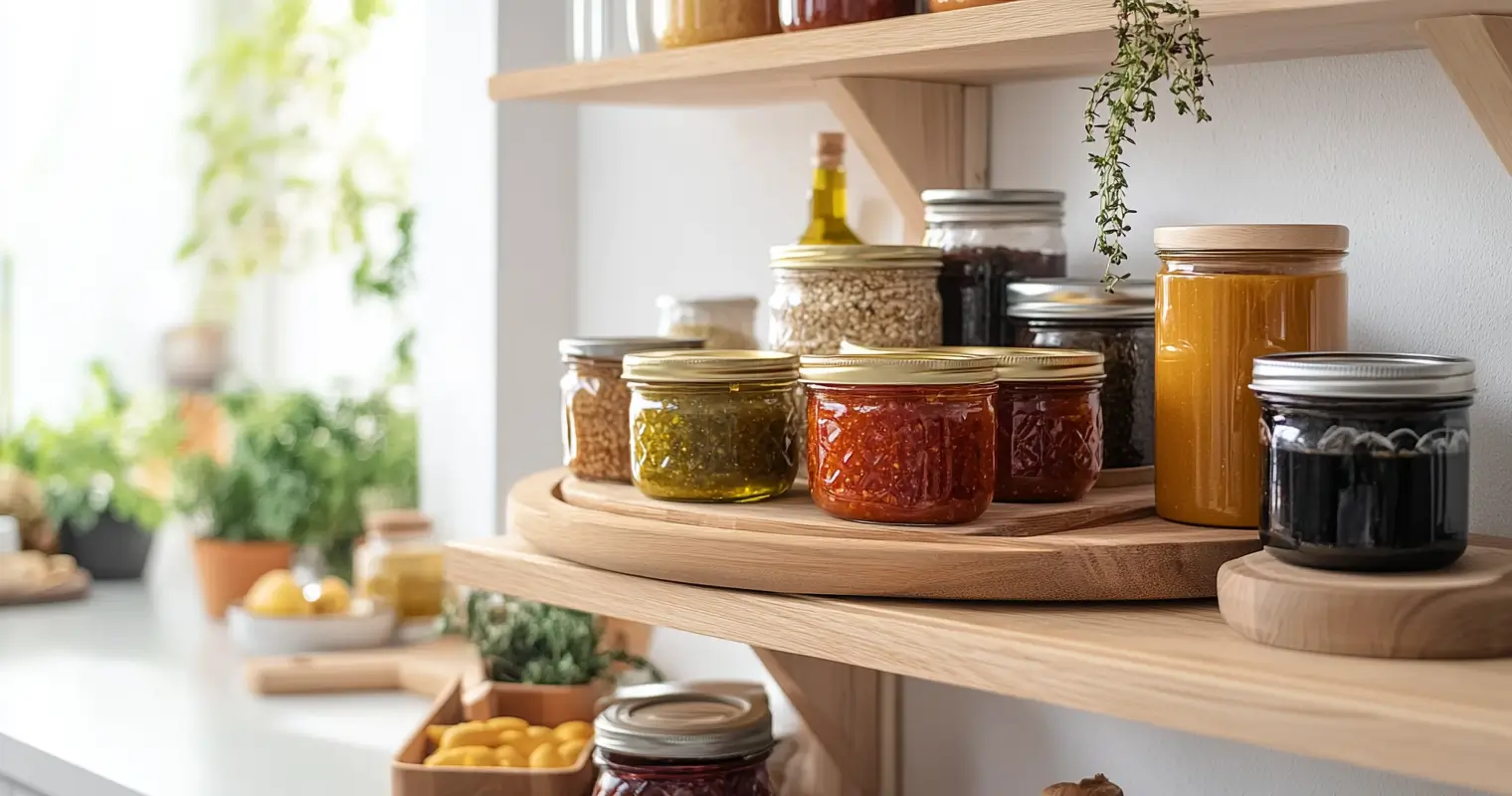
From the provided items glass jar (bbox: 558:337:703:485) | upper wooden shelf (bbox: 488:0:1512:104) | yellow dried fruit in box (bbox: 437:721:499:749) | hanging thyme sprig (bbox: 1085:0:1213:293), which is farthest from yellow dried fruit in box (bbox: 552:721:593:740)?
hanging thyme sprig (bbox: 1085:0:1213:293)

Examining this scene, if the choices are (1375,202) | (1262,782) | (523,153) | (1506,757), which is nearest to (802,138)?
(523,153)

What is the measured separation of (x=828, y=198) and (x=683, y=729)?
441 millimetres

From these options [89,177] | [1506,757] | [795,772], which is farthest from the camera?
[89,177]

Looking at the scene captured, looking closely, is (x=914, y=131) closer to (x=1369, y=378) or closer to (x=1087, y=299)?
(x=1087, y=299)

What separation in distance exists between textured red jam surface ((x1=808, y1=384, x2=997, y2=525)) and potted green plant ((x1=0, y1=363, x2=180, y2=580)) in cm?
178

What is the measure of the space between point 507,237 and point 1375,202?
100 cm

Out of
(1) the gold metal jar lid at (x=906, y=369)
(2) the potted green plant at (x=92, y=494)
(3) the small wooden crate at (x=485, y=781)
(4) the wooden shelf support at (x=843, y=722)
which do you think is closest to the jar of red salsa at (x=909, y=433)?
(1) the gold metal jar lid at (x=906, y=369)

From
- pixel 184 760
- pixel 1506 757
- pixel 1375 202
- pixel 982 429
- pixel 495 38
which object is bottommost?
pixel 184 760

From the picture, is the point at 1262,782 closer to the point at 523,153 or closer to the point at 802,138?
the point at 802,138

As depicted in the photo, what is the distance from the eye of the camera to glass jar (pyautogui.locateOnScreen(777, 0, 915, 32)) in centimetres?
112

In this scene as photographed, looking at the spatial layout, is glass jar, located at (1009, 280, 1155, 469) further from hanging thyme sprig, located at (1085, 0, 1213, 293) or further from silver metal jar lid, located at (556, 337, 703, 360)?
silver metal jar lid, located at (556, 337, 703, 360)

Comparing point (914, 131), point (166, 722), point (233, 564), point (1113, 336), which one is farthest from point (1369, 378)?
point (233, 564)

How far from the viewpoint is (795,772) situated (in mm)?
1396

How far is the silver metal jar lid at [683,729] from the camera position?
46.4 inches
